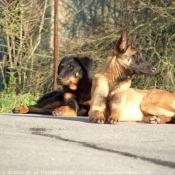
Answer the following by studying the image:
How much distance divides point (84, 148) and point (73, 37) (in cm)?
926

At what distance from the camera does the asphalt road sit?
5.49 meters

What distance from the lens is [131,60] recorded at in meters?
9.43

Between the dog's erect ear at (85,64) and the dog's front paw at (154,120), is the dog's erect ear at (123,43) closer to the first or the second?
the dog's front paw at (154,120)

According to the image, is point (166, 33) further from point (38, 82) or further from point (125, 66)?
point (125, 66)

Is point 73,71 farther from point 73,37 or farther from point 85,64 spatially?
point 73,37

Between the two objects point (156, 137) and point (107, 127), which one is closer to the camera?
point (156, 137)

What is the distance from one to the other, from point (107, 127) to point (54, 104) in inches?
132

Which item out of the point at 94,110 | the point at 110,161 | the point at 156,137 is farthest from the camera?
the point at 94,110

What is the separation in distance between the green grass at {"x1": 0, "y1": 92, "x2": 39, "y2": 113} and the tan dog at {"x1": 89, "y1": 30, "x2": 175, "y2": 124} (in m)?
3.48

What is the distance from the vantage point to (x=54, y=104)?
38.0ft

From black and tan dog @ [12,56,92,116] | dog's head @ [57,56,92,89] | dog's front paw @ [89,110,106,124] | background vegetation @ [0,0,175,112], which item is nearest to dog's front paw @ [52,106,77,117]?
black and tan dog @ [12,56,92,116]

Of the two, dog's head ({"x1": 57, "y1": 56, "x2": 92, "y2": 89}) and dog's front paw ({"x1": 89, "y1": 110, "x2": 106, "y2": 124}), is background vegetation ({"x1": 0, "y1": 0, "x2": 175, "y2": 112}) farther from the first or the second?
dog's front paw ({"x1": 89, "y1": 110, "x2": 106, "y2": 124})

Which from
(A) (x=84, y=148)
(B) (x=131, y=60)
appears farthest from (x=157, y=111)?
(A) (x=84, y=148)

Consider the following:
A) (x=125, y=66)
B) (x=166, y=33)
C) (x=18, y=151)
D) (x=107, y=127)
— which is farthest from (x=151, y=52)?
(x=18, y=151)
